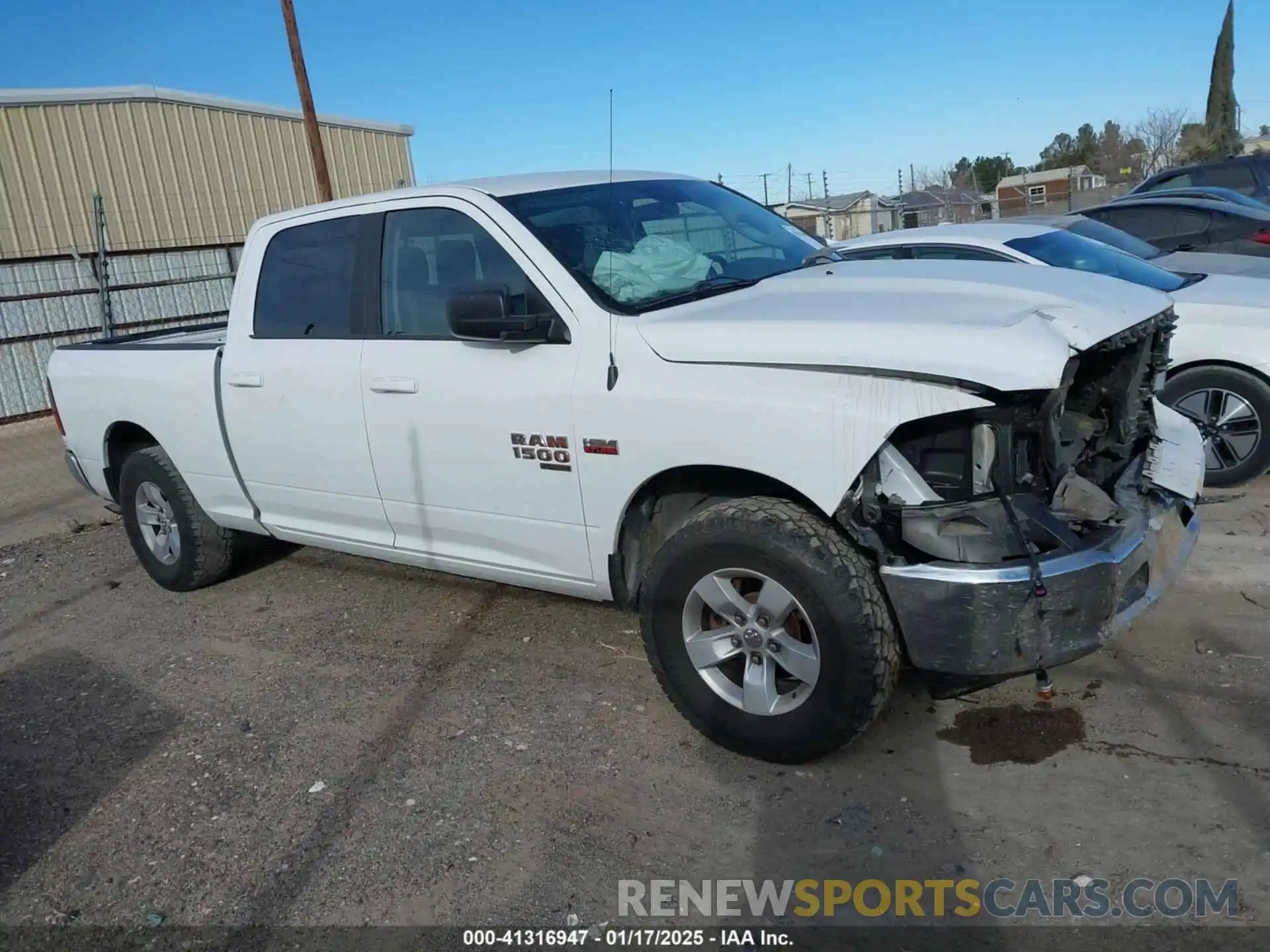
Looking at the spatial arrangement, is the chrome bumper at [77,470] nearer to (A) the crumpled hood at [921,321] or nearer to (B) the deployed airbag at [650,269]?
(B) the deployed airbag at [650,269]

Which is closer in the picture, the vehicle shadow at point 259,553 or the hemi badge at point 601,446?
the hemi badge at point 601,446

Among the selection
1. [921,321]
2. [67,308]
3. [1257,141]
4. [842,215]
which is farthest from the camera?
[1257,141]

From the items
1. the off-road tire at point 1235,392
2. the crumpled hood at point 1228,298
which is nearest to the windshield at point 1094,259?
A: the crumpled hood at point 1228,298

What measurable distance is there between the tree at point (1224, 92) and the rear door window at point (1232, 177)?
29.8m

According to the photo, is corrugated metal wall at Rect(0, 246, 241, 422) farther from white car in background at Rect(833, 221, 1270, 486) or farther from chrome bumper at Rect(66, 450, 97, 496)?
white car in background at Rect(833, 221, 1270, 486)

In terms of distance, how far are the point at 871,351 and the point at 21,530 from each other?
24.3 ft

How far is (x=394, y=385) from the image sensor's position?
4316 millimetres

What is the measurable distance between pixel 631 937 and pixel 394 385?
2449 mm

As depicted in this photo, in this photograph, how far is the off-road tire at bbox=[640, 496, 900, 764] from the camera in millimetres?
3176

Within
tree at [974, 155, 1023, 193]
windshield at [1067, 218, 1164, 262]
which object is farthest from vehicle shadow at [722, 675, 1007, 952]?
tree at [974, 155, 1023, 193]

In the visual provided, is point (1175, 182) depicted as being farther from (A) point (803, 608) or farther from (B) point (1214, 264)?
(A) point (803, 608)

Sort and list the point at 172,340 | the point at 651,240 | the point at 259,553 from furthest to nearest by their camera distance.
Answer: the point at 259,553
the point at 172,340
the point at 651,240

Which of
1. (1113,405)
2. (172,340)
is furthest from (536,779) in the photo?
(172,340)

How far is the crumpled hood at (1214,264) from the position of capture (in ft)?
22.1
